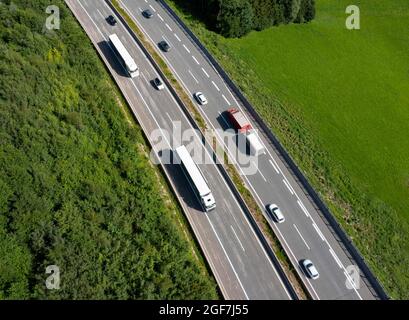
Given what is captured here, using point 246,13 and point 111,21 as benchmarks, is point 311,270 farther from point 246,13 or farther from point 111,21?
point 111,21

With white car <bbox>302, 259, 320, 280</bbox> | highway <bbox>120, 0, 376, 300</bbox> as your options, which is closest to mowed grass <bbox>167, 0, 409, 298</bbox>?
highway <bbox>120, 0, 376, 300</bbox>

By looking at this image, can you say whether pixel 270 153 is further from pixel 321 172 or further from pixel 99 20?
pixel 99 20

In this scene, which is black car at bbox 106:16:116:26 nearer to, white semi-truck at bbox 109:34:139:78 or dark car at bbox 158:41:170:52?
white semi-truck at bbox 109:34:139:78

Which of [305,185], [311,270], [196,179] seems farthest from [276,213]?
[196,179]

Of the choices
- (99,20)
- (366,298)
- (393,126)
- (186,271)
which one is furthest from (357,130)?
(99,20)

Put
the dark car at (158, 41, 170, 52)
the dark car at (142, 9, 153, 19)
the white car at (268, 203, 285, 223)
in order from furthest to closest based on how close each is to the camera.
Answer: the dark car at (142, 9, 153, 19), the dark car at (158, 41, 170, 52), the white car at (268, 203, 285, 223)

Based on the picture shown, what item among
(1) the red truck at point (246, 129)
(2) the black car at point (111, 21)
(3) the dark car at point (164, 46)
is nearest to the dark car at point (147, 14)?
(2) the black car at point (111, 21)
